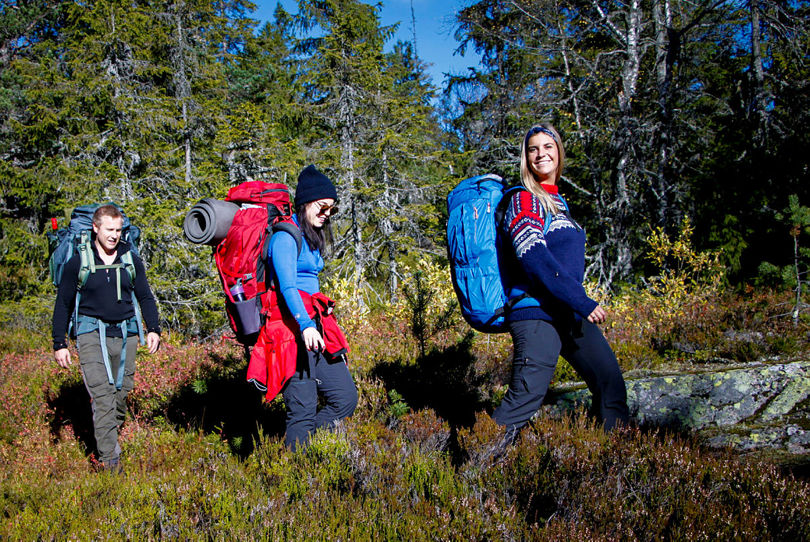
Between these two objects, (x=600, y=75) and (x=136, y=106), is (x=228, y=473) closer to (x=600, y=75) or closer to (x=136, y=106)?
(x=136, y=106)

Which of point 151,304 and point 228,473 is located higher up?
point 151,304

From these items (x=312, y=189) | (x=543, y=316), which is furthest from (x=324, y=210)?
(x=543, y=316)

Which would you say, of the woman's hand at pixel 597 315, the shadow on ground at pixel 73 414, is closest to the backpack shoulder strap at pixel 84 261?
the shadow on ground at pixel 73 414

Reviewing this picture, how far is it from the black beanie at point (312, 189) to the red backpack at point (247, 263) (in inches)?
7.2

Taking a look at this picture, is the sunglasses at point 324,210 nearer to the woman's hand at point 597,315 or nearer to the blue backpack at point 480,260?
the blue backpack at point 480,260

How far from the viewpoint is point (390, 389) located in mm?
4891

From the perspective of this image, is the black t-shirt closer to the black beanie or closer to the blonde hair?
the black beanie

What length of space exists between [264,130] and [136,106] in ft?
9.16

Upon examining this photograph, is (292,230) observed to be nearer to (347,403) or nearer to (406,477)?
(347,403)

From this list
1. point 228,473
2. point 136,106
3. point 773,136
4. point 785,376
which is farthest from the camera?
point 136,106

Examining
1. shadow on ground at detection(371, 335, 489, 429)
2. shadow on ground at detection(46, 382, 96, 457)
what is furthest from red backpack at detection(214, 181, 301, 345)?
shadow on ground at detection(46, 382, 96, 457)

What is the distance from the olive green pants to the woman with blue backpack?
3161mm

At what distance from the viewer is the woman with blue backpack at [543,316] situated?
8.91ft

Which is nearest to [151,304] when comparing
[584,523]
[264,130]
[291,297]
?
[291,297]
